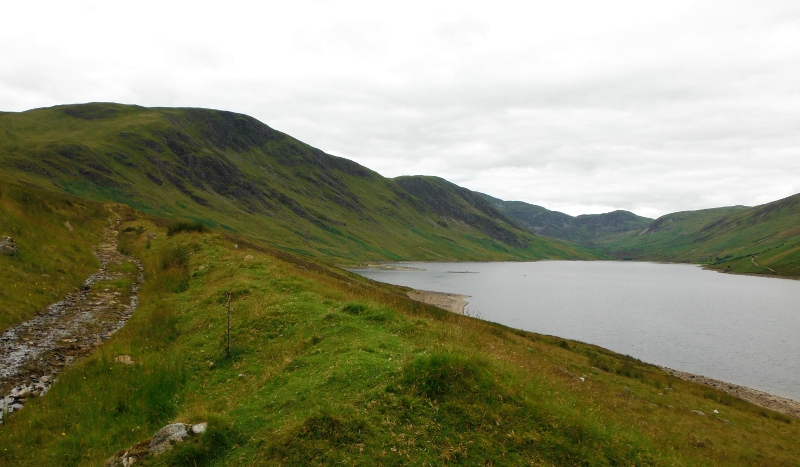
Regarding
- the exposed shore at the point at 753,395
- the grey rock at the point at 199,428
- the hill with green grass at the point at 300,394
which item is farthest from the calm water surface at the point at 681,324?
the grey rock at the point at 199,428

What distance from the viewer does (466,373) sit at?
34.4ft

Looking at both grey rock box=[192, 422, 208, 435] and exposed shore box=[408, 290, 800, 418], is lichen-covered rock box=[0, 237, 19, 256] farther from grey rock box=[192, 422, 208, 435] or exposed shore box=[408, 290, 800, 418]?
exposed shore box=[408, 290, 800, 418]

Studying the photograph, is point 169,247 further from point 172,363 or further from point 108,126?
point 108,126

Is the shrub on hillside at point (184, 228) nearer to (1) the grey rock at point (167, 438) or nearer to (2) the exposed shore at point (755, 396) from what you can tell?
(1) the grey rock at point (167, 438)

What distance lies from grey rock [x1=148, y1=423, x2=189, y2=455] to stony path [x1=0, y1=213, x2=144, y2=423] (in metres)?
4.85

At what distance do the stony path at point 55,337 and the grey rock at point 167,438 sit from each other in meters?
4.85

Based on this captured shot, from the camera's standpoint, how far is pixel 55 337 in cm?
1535

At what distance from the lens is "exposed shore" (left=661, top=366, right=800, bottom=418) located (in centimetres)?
3553

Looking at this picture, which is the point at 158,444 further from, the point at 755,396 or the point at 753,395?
the point at 753,395

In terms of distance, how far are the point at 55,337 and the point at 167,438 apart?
33.9ft

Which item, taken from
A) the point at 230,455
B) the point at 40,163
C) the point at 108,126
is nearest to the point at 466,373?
the point at 230,455

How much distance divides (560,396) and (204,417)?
380 inches

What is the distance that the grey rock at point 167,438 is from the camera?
8.56 m

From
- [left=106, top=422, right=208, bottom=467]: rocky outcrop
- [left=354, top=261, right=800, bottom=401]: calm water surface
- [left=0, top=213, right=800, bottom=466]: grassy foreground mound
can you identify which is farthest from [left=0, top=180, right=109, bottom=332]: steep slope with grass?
[left=354, top=261, right=800, bottom=401]: calm water surface
